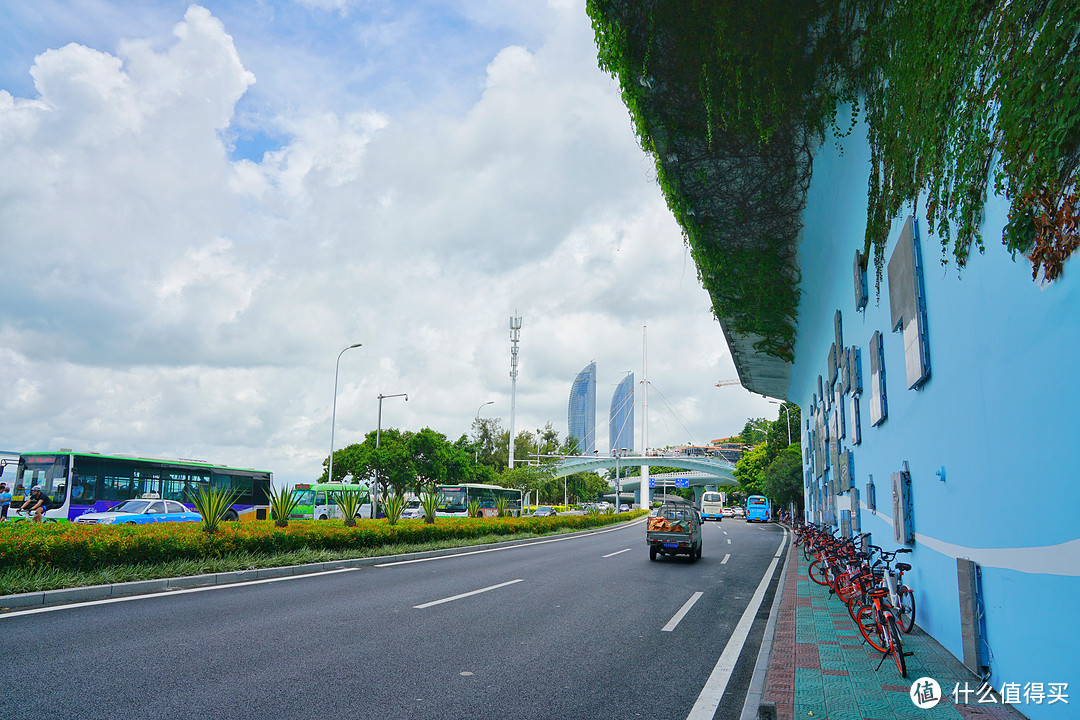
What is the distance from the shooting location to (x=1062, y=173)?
3891 millimetres

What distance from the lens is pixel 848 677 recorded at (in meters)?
5.85

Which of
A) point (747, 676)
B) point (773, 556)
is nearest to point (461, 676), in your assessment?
point (747, 676)

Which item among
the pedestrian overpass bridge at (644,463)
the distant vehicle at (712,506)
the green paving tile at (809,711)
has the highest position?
the pedestrian overpass bridge at (644,463)

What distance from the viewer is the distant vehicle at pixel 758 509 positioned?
183 feet

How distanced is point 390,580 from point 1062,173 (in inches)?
460

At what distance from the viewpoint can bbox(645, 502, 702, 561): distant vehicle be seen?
17359 millimetres

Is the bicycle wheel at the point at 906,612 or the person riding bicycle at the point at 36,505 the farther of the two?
the person riding bicycle at the point at 36,505

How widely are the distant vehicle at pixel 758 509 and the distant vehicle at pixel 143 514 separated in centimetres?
4602

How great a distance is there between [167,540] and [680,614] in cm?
903

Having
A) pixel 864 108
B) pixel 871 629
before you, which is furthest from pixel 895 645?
pixel 864 108

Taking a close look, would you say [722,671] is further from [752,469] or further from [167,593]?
[752,469]

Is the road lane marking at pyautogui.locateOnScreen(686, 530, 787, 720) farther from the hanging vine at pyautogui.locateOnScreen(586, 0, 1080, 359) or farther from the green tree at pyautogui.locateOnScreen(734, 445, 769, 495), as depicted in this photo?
the green tree at pyautogui.locateOnScreen(734, 445, 769, 495)

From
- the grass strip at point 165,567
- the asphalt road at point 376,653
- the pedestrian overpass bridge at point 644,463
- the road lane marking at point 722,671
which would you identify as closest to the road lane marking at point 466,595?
the asphalt road at point 376,653

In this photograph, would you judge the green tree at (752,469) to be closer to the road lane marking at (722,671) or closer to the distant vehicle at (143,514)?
the distant vehicle at (143,514)
